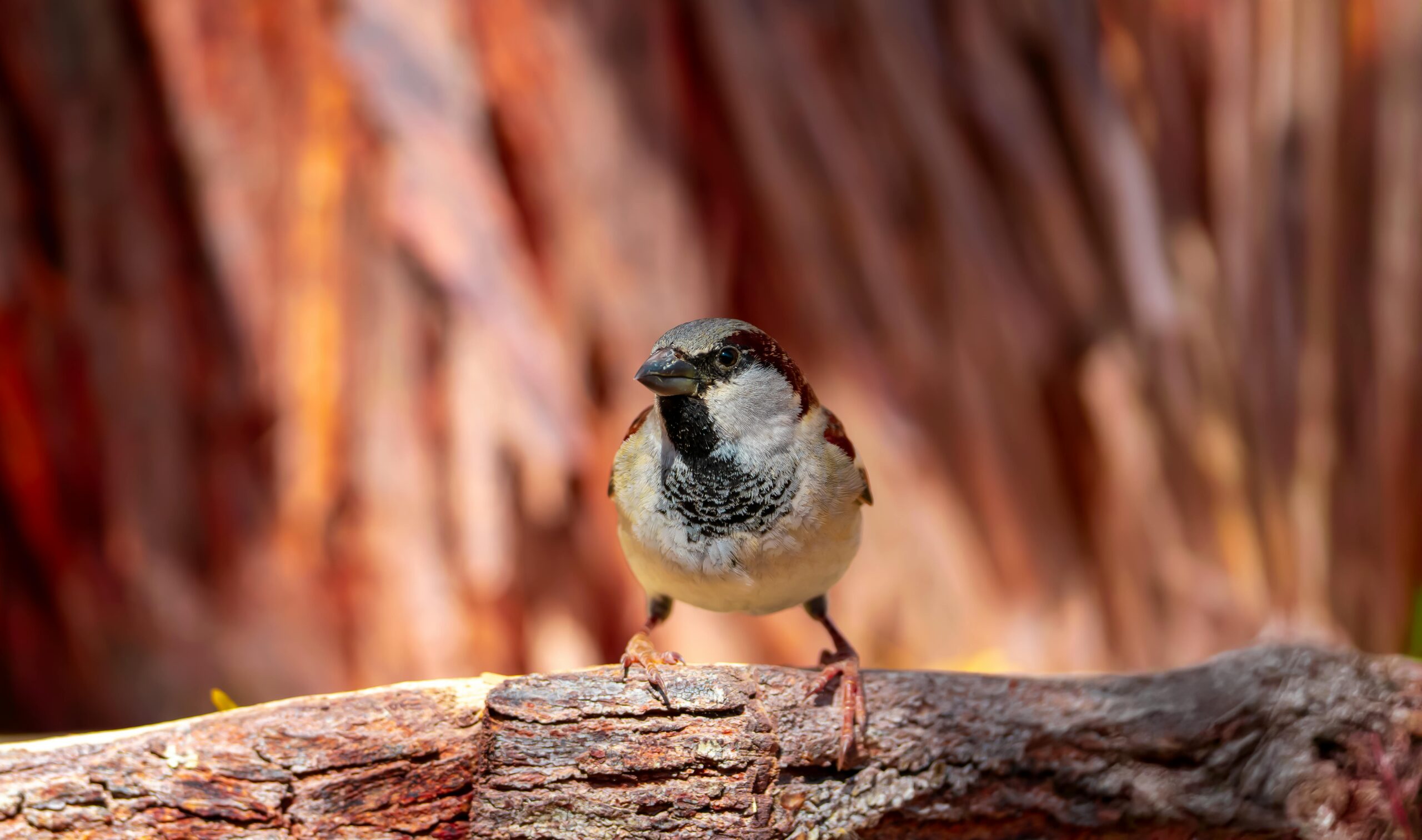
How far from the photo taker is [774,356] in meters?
1.90

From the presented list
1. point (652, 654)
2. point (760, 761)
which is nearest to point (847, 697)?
point (760, 761)

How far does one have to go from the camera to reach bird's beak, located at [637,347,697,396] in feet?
5.62

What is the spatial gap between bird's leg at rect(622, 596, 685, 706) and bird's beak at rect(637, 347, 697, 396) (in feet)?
1.41

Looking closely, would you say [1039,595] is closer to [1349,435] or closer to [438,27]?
[1349,435]

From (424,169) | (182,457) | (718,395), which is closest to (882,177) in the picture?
(424,169)

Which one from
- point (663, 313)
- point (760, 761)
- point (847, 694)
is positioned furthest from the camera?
point (663, 313)

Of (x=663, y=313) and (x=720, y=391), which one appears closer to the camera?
(x=720, y=391)

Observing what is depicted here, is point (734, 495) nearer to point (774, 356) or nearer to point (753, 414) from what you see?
point (753, 414)

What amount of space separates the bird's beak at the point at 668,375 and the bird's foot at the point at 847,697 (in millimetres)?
529

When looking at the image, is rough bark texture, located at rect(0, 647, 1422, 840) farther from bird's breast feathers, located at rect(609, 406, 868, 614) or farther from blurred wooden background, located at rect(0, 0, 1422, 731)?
blurred wooden background, located at rect(0, 0, 1422, 731)

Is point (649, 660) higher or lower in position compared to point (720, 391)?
lower

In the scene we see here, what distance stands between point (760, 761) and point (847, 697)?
0.20 meters

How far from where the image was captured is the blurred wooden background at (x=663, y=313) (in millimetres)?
4000

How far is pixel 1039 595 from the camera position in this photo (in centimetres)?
429
